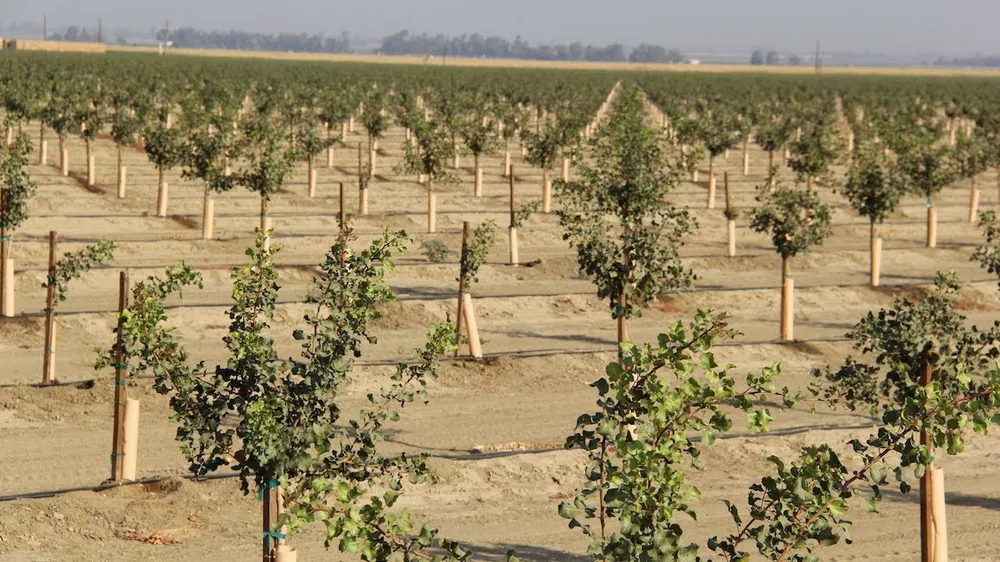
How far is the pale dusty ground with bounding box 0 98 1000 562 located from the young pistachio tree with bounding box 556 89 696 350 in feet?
7.59

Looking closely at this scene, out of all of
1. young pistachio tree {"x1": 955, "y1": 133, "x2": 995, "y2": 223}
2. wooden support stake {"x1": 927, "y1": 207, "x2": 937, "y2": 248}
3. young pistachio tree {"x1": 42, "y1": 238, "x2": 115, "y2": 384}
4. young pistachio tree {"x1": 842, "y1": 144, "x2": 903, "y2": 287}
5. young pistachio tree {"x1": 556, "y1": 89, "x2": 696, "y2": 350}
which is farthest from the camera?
young pistachio tree {"x1": 955, "y1": 133, "x2": 995, "y2": 223}

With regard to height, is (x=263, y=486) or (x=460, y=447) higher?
(x=263, y=486)

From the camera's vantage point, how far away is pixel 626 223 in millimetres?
19969

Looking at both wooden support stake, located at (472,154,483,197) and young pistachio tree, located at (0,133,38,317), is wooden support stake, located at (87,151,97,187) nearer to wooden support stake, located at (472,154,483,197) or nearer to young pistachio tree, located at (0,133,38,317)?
wooden support stake, located at (472,154,483,197)

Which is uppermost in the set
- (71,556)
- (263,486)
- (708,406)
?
(708,406)

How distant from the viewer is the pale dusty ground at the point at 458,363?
15.8m

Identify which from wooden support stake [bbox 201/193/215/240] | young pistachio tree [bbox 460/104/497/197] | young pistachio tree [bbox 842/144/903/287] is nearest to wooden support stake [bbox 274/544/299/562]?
young pistachio tree [bbox 842/144/903/287]

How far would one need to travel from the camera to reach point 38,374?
21969 mm

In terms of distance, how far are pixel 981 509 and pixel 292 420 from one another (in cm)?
1002

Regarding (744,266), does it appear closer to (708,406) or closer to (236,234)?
(236,234)

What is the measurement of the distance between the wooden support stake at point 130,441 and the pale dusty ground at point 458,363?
0.29 meters

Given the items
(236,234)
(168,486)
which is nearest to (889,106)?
(236,234)

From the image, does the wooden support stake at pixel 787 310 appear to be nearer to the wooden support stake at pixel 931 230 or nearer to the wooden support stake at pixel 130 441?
the wooden support stake at pixel 130 441

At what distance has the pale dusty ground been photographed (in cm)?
1577
